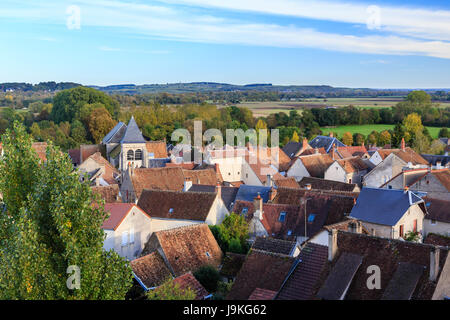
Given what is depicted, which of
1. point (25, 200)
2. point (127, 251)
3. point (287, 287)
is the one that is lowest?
point (127, 251)

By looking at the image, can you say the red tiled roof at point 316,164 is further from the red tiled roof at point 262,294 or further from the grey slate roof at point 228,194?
→ the red tiled roof at point 262,294

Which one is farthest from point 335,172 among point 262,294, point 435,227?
point 262,294

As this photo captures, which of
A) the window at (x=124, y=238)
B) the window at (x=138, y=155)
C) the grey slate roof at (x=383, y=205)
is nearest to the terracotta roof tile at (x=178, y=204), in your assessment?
the window at (x=124, y=238)

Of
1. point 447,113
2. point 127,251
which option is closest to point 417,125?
point 447,113

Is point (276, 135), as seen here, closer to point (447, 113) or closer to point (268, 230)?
point (447, 113)

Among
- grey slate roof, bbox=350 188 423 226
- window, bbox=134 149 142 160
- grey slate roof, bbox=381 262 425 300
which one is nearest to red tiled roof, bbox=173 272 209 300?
grey slate roof, bbox=381 262 425 300

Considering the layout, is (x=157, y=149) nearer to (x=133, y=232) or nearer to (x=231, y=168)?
(x=231, y=168)

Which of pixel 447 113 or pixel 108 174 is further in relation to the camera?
pixel 447 113
